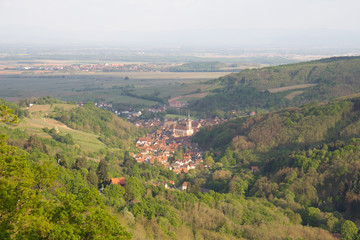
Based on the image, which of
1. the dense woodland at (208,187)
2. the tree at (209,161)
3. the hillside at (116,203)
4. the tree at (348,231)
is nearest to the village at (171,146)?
the tree at (209,161)

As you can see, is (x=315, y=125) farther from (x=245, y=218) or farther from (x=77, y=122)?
(x=77, y=122)

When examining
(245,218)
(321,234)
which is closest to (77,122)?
(245,218)

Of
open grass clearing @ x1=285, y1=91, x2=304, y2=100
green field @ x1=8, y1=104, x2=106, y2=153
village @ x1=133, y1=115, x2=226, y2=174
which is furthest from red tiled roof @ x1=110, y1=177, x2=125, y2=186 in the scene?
open grass clearing @ x1=285, y1=91, x2=304, y2=100

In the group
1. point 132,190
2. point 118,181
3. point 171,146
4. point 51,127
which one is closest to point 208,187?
point 118,181

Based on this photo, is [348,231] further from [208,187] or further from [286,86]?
[286,86]

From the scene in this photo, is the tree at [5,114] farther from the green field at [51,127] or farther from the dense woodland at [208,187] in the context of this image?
the green field at [51,127]
